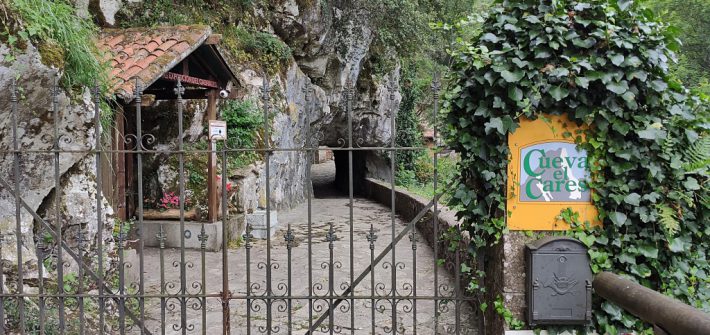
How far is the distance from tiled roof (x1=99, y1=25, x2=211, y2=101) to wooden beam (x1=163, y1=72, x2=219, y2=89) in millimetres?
350

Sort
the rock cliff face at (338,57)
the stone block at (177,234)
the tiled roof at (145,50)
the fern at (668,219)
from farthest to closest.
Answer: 1. the rock cliff face at (338,57)
2. the stone block at (177,234)
3. the tiled roof at (145,50)
4. the fern at (668,219)

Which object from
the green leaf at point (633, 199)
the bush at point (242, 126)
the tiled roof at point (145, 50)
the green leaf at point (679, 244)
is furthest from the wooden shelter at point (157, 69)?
the green leaf at point (679, 244)

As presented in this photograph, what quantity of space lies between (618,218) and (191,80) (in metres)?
5.80

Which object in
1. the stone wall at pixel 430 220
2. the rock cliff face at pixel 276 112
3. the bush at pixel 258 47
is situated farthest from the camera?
the bush at pixel 258 47

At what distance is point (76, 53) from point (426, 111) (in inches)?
744

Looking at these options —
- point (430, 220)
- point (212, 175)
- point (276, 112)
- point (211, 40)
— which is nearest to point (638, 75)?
→ point (211, 40)

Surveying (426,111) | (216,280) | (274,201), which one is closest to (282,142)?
(274,201)

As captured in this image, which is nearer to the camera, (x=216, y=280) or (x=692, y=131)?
(x=692, y=131)

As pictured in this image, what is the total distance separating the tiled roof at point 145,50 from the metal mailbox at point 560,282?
437 centimetres

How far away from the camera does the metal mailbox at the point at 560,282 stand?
312cm

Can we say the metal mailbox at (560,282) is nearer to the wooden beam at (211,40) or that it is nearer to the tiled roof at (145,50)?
the tiled roof at (145,50)

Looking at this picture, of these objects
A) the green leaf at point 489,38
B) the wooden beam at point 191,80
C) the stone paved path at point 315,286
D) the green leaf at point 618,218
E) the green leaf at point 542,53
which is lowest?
the stone paved path at point 315,286

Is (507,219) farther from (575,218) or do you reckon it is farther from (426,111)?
(426,111)

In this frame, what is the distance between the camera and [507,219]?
325 centimetres
